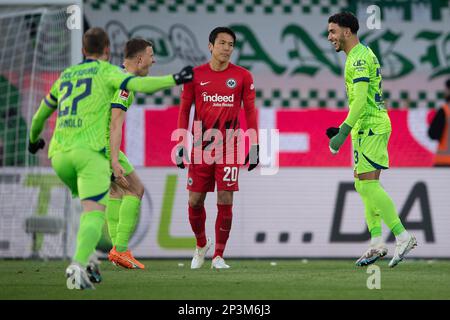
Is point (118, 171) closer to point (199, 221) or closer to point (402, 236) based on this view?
point (199, 221)

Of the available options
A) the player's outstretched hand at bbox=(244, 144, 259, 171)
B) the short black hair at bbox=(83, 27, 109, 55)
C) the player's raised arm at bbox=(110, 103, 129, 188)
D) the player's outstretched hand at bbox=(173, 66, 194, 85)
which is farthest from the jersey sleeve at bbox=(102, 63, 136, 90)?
the player's outstretched hand at bbox=(244, 144, 259, 171)

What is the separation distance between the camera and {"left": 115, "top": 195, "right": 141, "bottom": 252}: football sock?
9.07m

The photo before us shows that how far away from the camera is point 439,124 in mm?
13359

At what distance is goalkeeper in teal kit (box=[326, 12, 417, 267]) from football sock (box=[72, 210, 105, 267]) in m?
2.55

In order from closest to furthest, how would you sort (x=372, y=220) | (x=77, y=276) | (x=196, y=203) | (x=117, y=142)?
(x=77, y=276) → (x=117, y=142) → (x=372, y=220) → (x=196, y=203)

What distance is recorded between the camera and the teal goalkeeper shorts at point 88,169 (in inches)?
269

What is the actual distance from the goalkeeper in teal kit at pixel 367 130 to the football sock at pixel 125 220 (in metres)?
1.78

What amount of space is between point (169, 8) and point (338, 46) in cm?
475

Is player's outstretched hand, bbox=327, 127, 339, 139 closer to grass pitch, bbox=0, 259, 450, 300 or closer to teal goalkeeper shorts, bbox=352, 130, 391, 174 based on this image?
teal goalkeeper shorts, bbox=352, 130, 391, 174

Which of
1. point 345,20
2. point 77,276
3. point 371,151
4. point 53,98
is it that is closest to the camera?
point 77,276

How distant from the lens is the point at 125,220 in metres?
9.09

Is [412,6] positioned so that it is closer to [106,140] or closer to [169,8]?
[169,8]

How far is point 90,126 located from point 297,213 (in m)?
6.67

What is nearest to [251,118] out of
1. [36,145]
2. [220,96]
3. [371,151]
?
[220,96]
